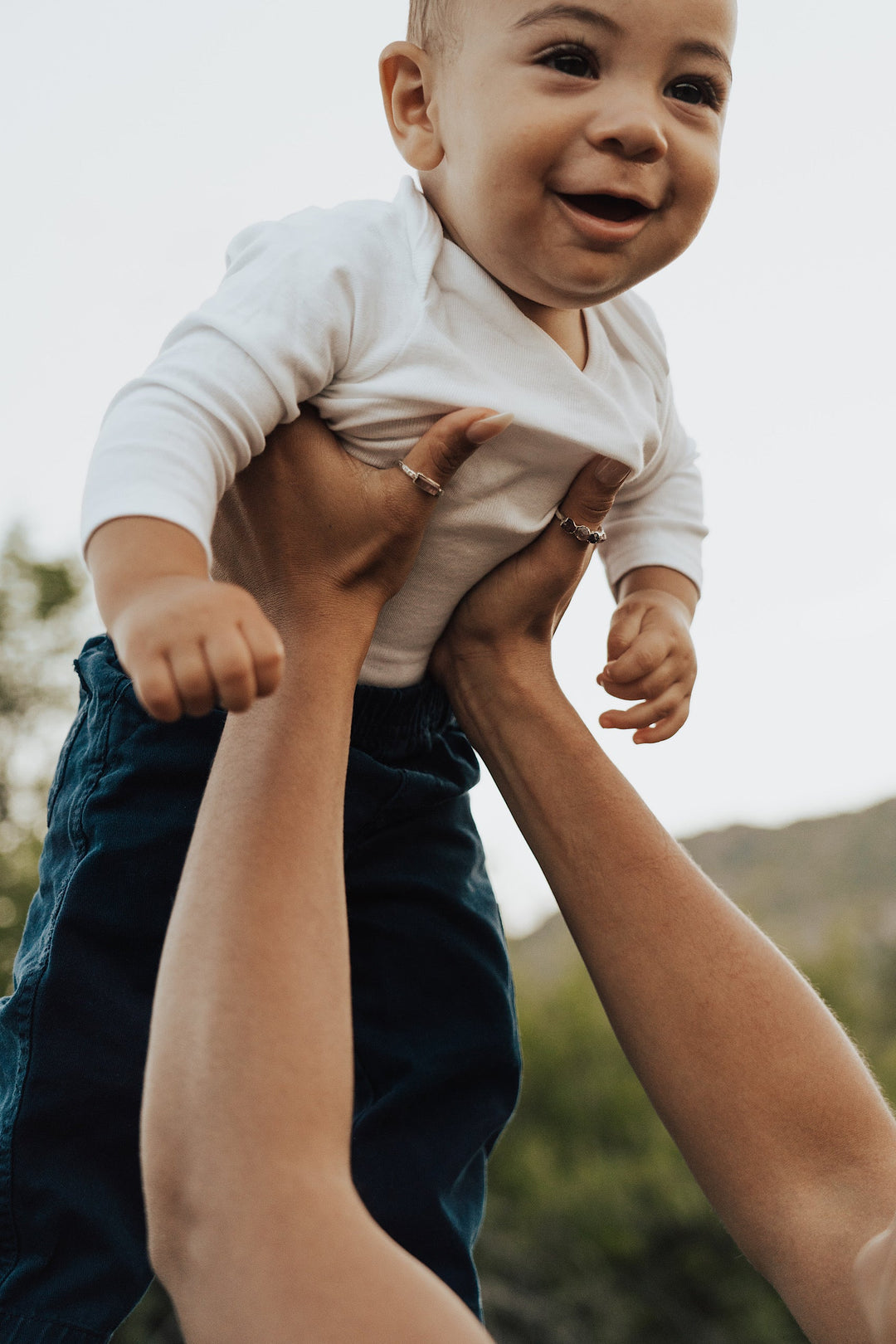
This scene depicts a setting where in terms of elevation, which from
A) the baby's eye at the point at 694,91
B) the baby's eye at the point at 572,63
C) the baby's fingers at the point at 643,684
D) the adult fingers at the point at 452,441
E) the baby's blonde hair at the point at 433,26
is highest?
the baby's blonde hair at the point at 433,26

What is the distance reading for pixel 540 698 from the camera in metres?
1.42

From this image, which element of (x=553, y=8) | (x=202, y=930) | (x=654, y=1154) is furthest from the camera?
(x=654, y=1154)

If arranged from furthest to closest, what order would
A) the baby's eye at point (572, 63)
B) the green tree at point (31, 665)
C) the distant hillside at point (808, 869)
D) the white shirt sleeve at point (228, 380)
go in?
the distant hillside at point (808, 869) → the green tree at point (31, 665) → the baby's eye at point (572, 63) → the white shirt sleeve at point (228, 380)

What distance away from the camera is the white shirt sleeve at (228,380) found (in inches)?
40.1

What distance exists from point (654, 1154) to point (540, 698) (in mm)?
17641

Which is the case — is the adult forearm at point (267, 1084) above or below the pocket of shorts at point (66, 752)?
below

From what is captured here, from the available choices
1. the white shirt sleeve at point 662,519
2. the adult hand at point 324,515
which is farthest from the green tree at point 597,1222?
the adult hand at point 324,515

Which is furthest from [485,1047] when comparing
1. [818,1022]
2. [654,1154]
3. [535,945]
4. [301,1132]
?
[535,945]

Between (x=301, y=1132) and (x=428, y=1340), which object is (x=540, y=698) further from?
(x=428, y=1340)

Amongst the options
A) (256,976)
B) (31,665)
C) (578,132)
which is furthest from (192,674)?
(31,665)

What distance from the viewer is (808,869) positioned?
3703 centimetres

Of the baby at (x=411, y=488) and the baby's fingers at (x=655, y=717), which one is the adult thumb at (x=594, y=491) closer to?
the baby at (x=411, y=488)

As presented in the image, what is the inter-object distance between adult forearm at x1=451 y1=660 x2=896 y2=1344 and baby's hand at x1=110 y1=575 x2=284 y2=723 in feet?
1.81

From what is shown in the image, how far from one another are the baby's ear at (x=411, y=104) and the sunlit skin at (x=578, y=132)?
0.7 inches
